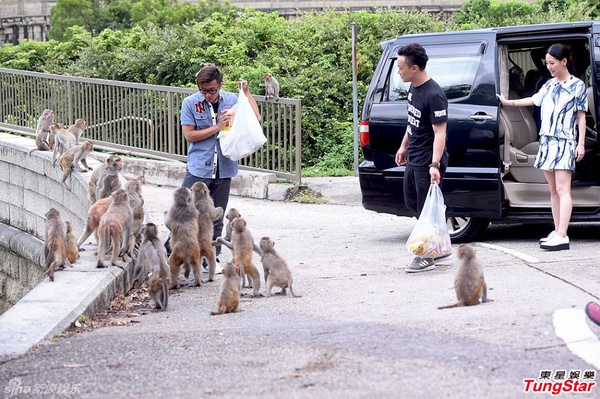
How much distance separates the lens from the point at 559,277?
873 cm

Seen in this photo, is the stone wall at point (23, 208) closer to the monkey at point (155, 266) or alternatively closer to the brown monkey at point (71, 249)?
the brown monkey at point (71, 249)

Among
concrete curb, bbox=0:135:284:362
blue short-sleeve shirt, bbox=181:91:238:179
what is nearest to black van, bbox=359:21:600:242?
blue short-sleeve shirt, bbox=181:91:238:179

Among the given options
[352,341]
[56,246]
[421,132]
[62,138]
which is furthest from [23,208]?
[352,341]

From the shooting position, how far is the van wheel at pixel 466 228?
11086 mm

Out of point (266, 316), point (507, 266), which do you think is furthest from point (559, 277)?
point (266, 316)

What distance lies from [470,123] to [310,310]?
11.4 ft

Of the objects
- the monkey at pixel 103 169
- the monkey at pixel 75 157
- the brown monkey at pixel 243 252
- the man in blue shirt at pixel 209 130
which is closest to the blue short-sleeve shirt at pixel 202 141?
the man in blue shirt at pixel 209 130

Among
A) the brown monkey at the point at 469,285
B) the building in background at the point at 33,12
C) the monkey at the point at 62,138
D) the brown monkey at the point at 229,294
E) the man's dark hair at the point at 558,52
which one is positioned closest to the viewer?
the brown monkey at the point at 469,285

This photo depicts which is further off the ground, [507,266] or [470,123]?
[470,123]

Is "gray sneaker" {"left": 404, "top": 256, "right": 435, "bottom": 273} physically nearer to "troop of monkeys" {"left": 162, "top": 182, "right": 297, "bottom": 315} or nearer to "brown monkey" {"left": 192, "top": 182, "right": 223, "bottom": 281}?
"troop of monkeys" {"left": 162, "top": 182, "right": 297, "bottom": 315}

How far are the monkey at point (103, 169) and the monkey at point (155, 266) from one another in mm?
2262

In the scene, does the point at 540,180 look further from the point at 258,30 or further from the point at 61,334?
the point at 258,30

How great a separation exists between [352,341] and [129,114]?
39.4 feet

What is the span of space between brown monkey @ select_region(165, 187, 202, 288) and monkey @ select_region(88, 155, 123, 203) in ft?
7.15
